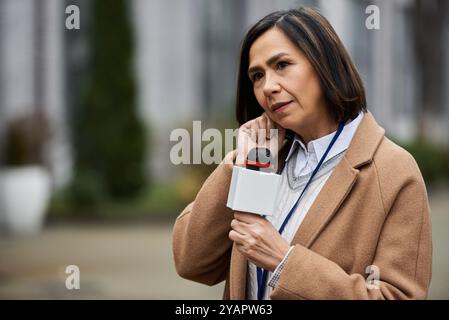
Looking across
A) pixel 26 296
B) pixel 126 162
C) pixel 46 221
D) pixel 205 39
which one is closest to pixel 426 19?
pixel 205 39

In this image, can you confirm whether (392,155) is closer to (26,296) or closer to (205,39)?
(26,296)

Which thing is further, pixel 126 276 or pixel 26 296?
pixel 126 276

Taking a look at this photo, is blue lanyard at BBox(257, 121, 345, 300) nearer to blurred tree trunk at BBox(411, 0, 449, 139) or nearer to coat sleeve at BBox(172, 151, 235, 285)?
coat sleeve at BBox(172, 151, 235, 285)

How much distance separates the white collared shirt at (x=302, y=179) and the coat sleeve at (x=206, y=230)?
0.10 m

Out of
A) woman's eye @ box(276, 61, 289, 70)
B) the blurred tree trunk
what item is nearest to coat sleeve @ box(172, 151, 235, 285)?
woman's eye @ box(276, 61, 289, 70)

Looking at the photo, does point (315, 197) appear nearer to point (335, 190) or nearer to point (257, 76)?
point (335, 190)

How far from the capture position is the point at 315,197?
1.83m

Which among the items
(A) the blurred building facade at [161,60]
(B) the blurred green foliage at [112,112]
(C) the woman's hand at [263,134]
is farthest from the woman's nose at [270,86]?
(B) the blurred green foliage at [112,112]

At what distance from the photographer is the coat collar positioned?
177 centimetres

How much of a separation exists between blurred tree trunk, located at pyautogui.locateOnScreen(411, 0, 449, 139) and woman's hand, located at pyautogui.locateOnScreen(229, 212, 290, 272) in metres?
Answer: 20.3

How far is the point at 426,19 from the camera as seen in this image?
22.7 metres

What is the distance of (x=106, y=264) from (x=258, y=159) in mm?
7416

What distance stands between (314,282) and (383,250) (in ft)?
0.56

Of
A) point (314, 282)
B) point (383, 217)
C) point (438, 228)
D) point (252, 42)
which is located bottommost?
point (438, 228)
